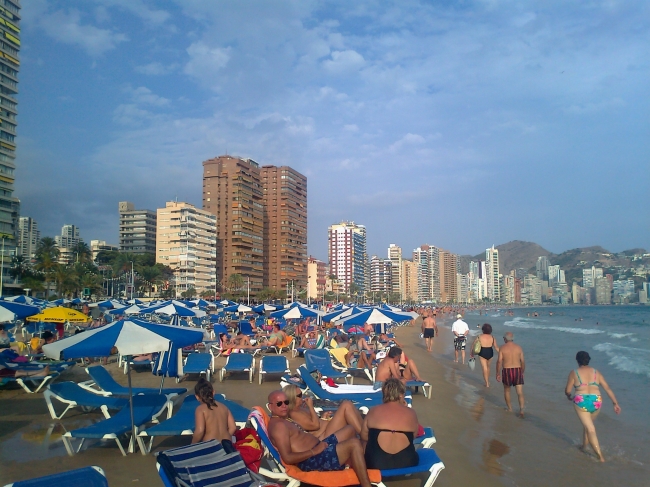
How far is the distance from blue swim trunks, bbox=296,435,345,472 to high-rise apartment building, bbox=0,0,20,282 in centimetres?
6369

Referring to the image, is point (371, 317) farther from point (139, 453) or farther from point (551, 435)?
point (139, 453)

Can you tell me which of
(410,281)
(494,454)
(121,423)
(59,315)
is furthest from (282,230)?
(121,423)

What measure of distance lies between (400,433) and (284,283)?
105 m

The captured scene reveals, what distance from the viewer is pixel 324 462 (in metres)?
4.35

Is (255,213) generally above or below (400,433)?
above

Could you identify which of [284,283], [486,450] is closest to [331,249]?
[284,283]

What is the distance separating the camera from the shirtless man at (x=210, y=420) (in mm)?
4605

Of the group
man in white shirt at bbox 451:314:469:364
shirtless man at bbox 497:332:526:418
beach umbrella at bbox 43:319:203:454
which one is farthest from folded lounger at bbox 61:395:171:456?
man in white shirt at bbox 451:314:469:364

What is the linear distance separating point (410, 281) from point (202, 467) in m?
182

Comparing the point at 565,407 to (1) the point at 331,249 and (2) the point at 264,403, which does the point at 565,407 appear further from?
(1) the point at 331,249

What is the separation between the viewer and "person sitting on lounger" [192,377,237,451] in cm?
461

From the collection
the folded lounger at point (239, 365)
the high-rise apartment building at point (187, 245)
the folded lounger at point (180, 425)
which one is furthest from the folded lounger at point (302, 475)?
the high-rise apartment building at point (187, 245)

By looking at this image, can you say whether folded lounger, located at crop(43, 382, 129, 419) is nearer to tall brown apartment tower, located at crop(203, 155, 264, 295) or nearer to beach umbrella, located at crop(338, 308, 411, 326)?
beach umbrella, located at crop(338, 308, 411, 326)

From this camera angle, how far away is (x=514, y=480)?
210 inches
